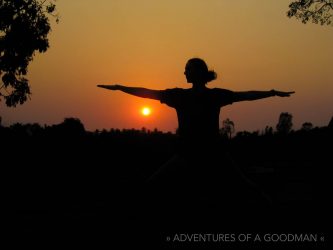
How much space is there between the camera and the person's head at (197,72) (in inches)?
241

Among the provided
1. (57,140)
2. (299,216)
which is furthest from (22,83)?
(299,216)

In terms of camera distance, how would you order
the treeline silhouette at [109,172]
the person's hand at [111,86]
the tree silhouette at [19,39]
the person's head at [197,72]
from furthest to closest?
the tree silhouette at [19,39] < the treeline silhouette at [109,172] < the person's hand at [111,86] < the person's head at [197,72]

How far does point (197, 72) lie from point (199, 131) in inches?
26.7

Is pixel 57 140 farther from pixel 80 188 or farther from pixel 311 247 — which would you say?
pixel 311 247

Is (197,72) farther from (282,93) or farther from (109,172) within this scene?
(109,172)

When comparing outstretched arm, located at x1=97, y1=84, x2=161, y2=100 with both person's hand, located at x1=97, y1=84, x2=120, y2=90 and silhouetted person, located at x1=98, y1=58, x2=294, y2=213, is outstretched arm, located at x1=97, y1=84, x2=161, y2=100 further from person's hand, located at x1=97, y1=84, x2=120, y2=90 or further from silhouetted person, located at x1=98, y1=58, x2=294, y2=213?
person's hand, located at x1=97, y1=84, x2=120, y2=90

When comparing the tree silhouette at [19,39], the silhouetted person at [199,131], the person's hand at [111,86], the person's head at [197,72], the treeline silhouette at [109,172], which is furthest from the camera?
the tree silhouette at [19,39]

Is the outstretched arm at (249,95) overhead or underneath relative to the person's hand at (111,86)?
underneath

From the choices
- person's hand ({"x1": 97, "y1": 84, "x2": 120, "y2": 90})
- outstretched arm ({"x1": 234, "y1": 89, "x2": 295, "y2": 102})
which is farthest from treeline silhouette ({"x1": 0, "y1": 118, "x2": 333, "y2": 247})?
person's hand ({"x1": 97, "y1": 84, "x2": 120, "y2": 90})

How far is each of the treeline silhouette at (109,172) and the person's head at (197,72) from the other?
1.25 m

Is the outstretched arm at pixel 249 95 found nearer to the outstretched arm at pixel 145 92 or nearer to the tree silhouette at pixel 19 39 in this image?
the outstretched arm at pixel 145 92

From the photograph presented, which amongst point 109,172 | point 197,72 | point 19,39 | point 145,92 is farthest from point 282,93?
point 19,39

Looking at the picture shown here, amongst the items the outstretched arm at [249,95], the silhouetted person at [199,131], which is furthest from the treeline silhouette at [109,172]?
the outstretched arm at [249,95]

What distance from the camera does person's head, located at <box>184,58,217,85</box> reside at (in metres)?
6.12
